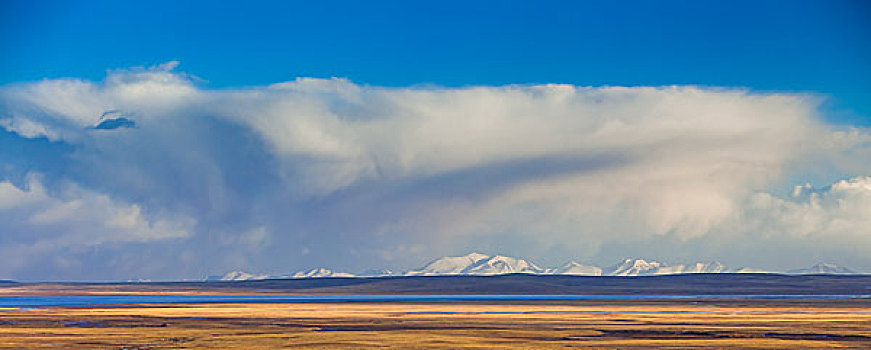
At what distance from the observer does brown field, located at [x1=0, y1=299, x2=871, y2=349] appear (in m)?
56.2

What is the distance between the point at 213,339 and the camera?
59.6m

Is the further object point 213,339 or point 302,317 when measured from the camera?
point 302,317

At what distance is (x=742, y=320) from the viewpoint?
3118 inches

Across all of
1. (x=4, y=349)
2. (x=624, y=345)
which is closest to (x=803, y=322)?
(x=624, y=345)

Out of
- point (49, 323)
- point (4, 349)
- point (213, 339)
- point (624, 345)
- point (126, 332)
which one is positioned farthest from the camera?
point (49, 323)

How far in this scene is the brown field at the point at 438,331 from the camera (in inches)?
2213

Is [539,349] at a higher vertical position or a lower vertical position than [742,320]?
lower

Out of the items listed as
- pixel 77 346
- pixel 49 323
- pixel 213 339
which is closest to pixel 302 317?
pixel 49 323

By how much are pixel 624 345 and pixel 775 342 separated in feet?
28.2

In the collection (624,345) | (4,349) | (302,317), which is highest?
(302,317)

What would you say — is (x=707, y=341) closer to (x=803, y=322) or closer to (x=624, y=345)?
(x=624, y=345)

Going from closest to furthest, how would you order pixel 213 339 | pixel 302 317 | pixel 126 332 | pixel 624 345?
1. pixel 624 345
2. pixel 213 339
3. pixel 126 332
4. pixel 302 317

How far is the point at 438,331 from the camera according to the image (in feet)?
218

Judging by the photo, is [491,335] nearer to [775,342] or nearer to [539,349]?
[539,349]
